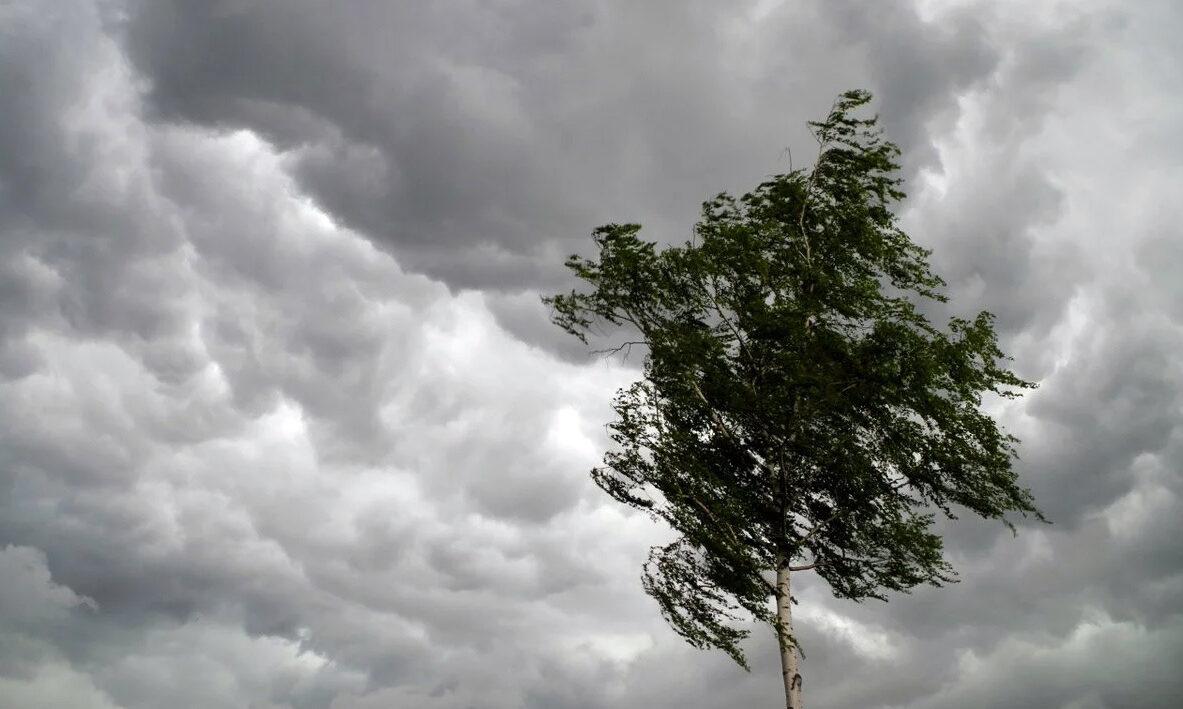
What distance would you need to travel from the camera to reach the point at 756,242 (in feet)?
70.6

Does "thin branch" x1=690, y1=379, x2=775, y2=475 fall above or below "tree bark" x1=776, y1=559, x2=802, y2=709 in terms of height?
above

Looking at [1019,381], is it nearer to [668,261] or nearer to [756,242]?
[756,242]

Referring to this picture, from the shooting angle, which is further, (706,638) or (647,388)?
(647,388)

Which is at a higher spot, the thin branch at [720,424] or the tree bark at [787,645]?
the thin branch at [720,424]

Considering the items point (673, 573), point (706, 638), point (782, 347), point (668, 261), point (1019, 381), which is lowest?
point (706, 638)

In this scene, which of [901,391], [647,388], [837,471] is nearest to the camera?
[901,391]

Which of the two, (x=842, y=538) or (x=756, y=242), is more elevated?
(x=756, y=242)

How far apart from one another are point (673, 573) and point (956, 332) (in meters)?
9.11

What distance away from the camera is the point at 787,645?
18594 mm

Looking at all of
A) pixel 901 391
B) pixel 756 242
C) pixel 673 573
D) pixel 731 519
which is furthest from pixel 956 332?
pixel 673 573

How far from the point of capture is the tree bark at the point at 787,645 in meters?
18.2

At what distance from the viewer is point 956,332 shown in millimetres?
18812

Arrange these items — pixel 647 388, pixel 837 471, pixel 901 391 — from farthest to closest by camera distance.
Answer: pixel 647 388 → pixel 837 471 → pixel 901 391

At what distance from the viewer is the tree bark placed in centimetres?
1816
